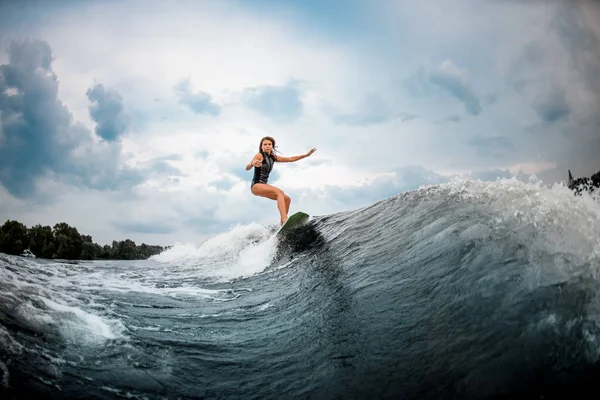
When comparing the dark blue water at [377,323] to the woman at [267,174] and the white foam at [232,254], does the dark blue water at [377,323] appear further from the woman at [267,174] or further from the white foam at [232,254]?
the woman at [267,174]

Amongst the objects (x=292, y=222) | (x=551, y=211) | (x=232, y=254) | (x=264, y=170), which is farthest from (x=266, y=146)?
(x=551, y=211)

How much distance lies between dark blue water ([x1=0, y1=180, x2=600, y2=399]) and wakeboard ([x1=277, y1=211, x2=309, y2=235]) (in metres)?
3.98

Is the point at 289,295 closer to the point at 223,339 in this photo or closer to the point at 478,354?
the point at 223,339

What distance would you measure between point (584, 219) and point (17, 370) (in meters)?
5.71

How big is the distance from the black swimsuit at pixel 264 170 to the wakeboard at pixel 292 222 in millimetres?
1264

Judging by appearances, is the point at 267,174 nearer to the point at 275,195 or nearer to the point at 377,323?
the point at 275,195

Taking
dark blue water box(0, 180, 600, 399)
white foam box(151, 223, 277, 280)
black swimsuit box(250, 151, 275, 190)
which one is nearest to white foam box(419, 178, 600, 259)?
dark blue water box(0, 180, 600, 399)

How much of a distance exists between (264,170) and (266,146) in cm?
65

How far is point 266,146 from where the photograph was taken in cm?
1098

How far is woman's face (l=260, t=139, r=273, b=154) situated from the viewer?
10969mm

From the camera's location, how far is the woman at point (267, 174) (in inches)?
426

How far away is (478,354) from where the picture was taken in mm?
3236

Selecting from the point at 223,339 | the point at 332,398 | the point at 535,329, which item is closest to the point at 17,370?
the point at 223,339

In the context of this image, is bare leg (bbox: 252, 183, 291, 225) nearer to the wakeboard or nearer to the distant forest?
the wakeboard
